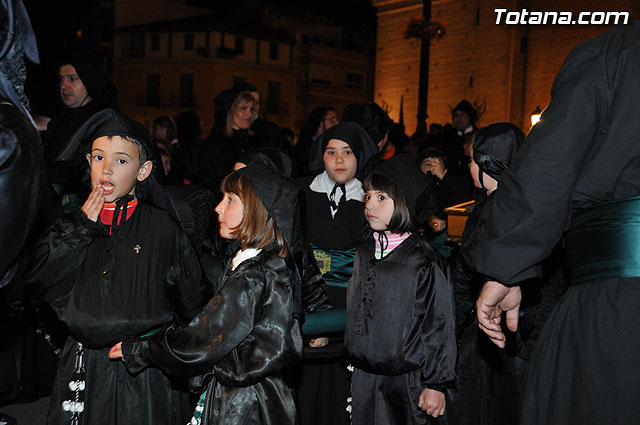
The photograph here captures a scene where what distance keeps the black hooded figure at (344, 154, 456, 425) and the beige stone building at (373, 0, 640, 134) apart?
2301 cm

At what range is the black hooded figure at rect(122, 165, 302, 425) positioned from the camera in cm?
296

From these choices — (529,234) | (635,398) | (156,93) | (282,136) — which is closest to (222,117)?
→ (282,136)

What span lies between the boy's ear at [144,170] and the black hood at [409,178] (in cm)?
175

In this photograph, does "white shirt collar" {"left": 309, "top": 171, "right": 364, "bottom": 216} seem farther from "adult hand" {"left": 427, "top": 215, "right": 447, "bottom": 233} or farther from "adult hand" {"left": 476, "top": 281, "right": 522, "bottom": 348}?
"adult hand" {"left": 476, "top": 281, "right": 522, "bottom": 348}

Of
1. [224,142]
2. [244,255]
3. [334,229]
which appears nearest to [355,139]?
[334,229]

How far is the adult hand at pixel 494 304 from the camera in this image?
252 centimetres

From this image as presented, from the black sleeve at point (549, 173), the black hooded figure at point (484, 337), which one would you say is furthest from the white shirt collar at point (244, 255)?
the black hooded figure at point (484, 337)

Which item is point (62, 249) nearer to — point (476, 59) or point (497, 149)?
point (497, 149)

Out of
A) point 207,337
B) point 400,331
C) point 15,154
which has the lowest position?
point 400,331

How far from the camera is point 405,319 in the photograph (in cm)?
375

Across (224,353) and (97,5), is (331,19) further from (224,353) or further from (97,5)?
(224,353)

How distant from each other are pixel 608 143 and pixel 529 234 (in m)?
0.41

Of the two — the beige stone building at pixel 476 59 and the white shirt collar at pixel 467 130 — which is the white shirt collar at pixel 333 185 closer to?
the white shirt collar at pixel 467 130

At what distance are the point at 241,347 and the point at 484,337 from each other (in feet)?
6.58
